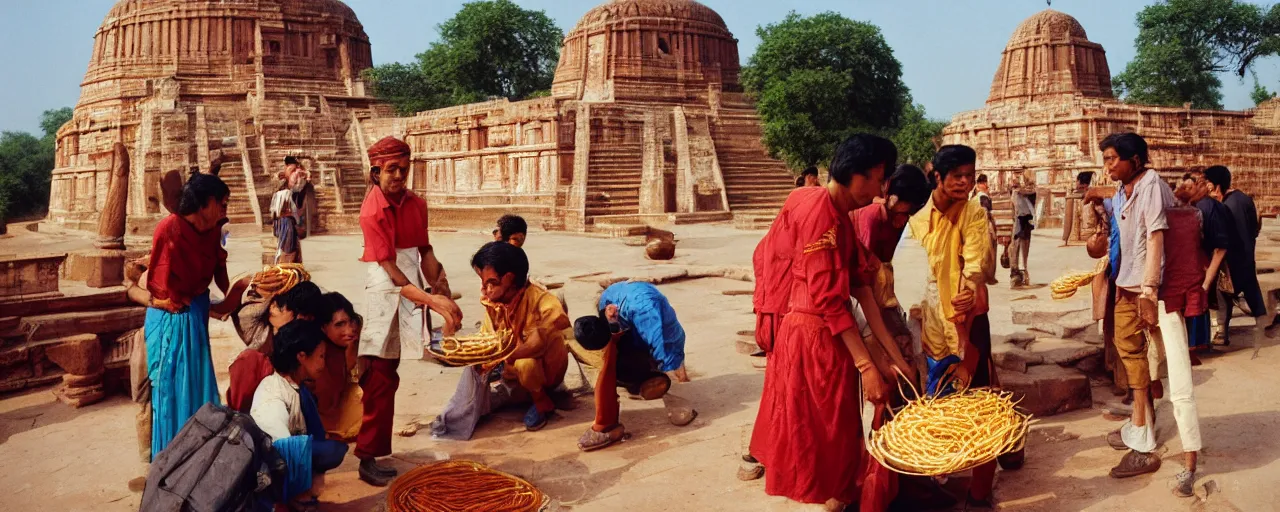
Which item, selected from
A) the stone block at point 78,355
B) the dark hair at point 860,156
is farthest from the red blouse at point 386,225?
the stone block at point 78,355

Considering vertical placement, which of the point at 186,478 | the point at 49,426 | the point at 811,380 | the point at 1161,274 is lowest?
the point at 49,426

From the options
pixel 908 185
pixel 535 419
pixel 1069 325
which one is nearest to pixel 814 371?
pixel 908 185

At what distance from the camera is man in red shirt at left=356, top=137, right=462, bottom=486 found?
4.07 m

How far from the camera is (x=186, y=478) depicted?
303 cm

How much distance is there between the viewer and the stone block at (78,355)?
228 inches

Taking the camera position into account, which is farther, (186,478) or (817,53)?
(817,53)

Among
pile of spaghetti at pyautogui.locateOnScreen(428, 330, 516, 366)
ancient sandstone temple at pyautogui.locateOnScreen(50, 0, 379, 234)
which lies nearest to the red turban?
pile of spaghetti at pyautogui.locateOnScreen(428, 330, 516, 366)

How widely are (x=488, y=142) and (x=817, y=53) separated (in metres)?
9.52

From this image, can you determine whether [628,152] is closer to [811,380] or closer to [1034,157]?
[1034,157]

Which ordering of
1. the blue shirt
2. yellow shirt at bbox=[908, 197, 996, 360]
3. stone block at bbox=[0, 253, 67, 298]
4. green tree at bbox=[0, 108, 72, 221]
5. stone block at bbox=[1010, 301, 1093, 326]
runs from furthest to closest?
1. green tree at bbox=[0, 108, 72, 221]
2. stone block at bbox=[1010, 301, 1093, 326]
3. stone block at bbox=[0, 253, 67, 298]
4. the blue shirt
5. yellow shirt at bbox=[908, 197, 996, 360]

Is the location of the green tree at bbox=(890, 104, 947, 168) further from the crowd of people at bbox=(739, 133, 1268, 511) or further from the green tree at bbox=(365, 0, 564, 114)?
the crowd of people at bbox=(739, 133, 1268, 511)

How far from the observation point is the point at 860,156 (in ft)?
10.4

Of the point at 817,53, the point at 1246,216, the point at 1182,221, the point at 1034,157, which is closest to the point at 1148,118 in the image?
the point at 1034,157

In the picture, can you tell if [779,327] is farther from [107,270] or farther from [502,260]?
[107,270]
